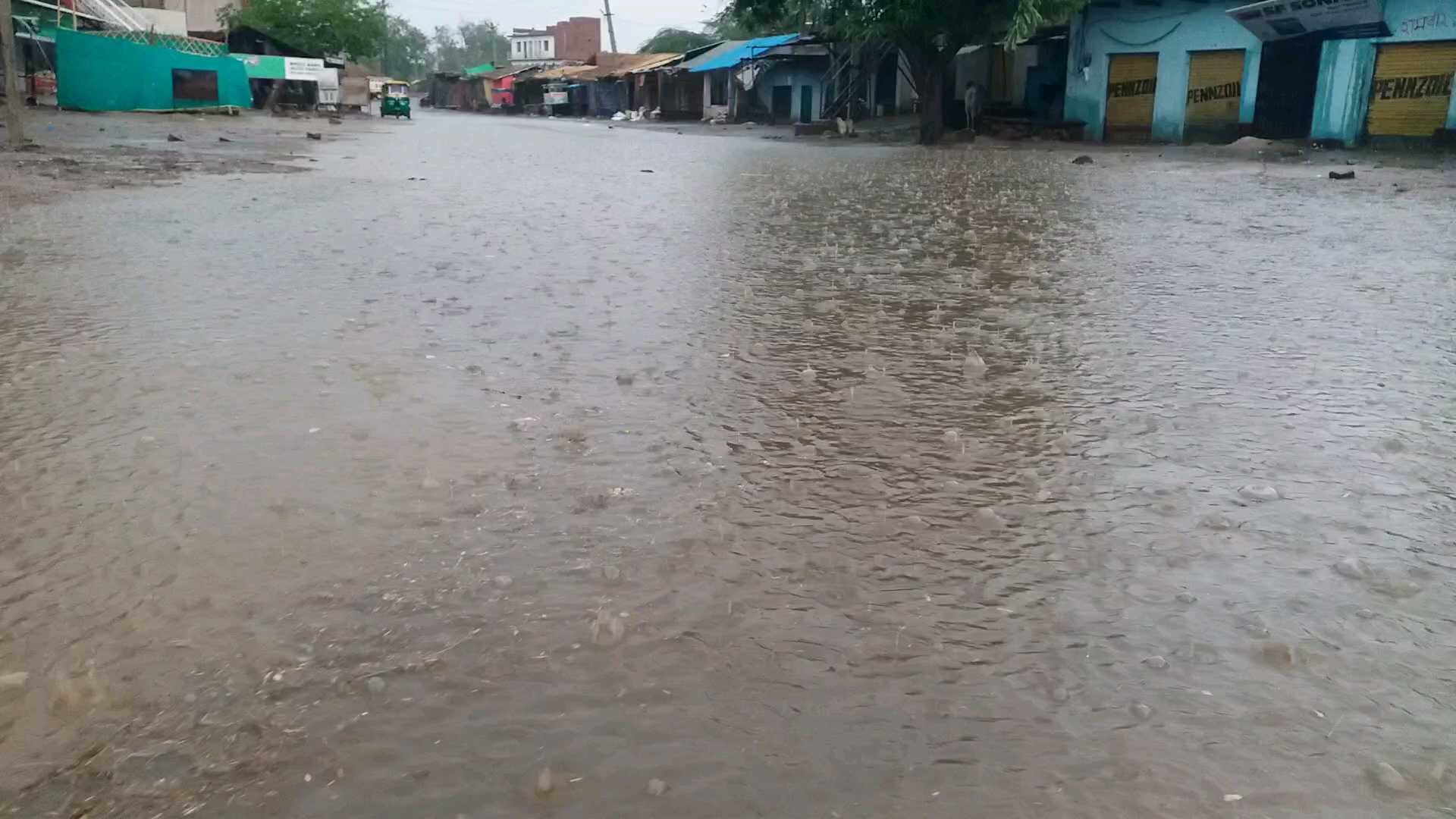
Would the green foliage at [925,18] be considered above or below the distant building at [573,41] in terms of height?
below

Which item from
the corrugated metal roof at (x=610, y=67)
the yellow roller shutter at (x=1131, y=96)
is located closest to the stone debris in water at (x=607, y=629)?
the yellow roller shutter at (x=1131, y=96)

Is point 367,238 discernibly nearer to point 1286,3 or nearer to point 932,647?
point 932,647

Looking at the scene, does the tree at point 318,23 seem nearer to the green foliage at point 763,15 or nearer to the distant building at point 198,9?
the distant building at point 198,9

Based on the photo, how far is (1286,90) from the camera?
77.8 ft

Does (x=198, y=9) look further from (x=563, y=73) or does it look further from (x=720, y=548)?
(x=720, y=548)

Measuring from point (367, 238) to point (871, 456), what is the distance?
17.5 ft

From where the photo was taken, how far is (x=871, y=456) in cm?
329

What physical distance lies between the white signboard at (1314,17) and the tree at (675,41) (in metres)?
53.0

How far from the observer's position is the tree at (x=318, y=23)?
50531 mm

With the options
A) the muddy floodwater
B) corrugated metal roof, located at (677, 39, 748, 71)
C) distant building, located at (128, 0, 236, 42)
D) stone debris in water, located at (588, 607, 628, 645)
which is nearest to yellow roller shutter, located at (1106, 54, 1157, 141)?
corrugated metal roof, located at (677, 39, 748, 71)

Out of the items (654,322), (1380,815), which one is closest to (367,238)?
(654,322)

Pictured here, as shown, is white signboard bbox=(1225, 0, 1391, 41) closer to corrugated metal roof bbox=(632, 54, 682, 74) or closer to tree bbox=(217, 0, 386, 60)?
corrugated metal roof bbox=(632, 54, 682, 74)

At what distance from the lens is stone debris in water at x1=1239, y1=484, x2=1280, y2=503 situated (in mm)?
2924

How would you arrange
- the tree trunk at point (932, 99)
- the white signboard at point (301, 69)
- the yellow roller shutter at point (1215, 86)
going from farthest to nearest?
1. the white signboard at point (301, 69)
2. the tree trunk at point (932, 99)
3. the yellow roller shutter at point (1215, 86)
